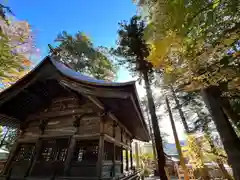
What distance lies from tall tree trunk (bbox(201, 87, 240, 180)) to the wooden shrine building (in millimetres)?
2040

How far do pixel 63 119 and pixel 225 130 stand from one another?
5543 millimetres

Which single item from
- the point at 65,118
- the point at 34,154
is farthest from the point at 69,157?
the point at 34,154

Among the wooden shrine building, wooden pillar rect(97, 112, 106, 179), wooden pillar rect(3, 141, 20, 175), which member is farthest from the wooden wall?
wooden pillar rect(3, 141, 20, 175)

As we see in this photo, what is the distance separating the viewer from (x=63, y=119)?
5.61 meters

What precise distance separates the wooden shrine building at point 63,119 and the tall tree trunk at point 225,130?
204 cm

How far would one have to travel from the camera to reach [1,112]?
597 centimetres

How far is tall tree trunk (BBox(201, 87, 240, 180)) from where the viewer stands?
99.0 inches

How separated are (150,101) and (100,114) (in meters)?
4.29

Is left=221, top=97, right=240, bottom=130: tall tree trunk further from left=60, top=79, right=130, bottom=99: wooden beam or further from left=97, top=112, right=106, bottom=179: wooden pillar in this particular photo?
left=97, top=112, right=106, bottom=179: wooden pillar

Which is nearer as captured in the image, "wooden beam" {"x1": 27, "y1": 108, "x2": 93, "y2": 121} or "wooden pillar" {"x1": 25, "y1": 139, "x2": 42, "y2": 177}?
"wooden pillar" {"x1": 25, "y1": 139, "x2": 42, "y2": 177}

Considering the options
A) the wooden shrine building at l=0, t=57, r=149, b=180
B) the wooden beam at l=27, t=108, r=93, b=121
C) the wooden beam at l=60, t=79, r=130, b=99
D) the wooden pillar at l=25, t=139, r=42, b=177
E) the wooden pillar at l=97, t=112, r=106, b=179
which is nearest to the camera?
the wooden beam at l=60, t=79, r=130, b=99

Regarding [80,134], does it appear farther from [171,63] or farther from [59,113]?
[171,63]

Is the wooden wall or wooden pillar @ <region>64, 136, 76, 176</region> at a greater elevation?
the wooden wall

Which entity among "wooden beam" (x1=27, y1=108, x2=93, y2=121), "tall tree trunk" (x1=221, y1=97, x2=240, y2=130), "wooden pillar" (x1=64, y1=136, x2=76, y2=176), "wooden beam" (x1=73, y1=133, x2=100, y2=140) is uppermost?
"wooden beam" (x1=27, y1=108, x2=93, y2=121)
